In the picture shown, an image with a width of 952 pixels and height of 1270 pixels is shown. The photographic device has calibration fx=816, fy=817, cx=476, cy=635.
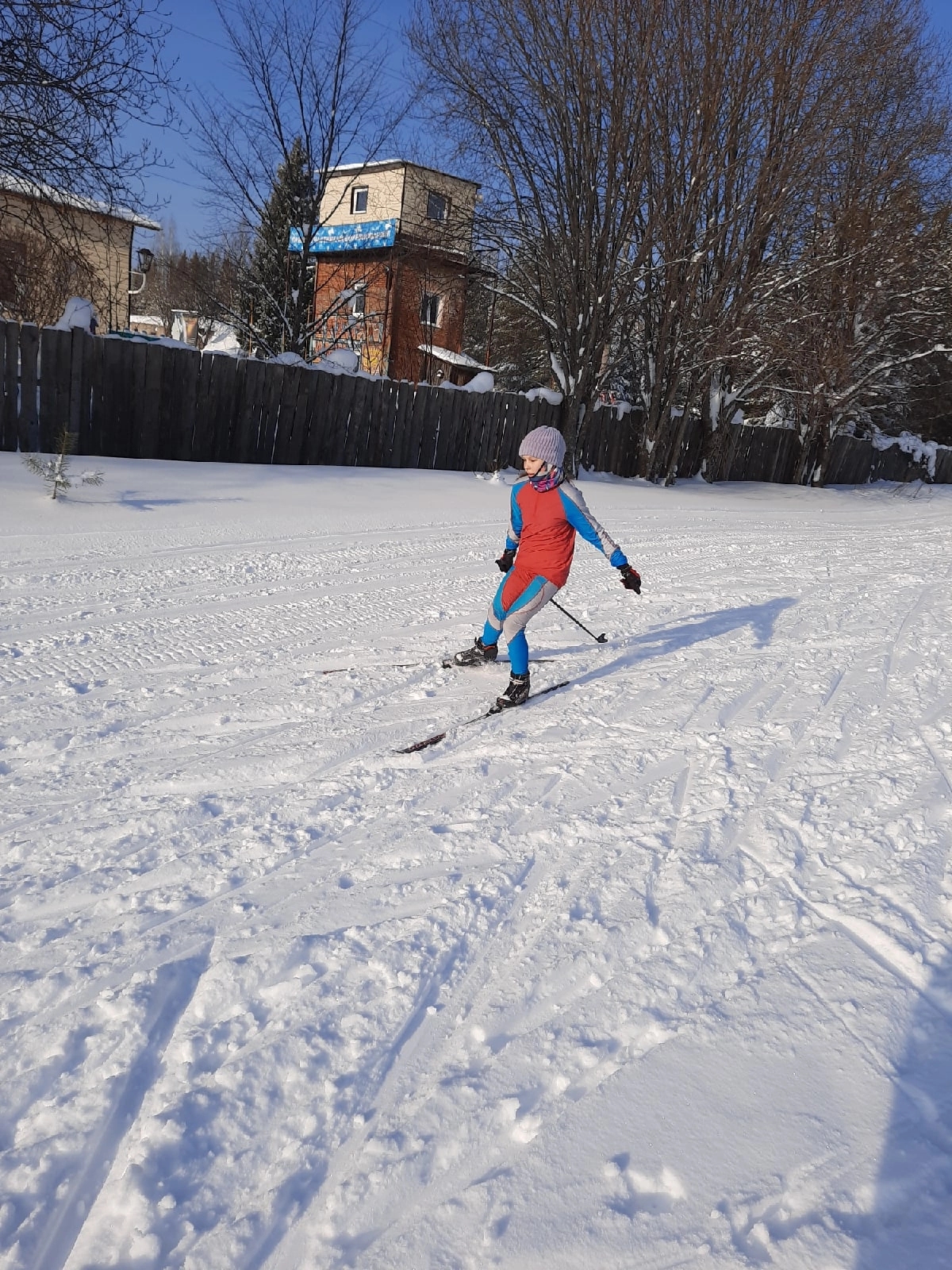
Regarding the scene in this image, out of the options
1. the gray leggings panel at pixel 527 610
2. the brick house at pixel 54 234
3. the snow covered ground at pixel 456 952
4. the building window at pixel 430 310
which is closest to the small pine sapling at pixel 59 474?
the snow covered ground at pixel 456 952

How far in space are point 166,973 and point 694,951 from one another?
173 centimetres

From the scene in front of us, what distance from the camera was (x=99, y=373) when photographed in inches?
424

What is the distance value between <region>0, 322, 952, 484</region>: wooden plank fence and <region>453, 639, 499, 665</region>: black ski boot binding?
25.4 ft

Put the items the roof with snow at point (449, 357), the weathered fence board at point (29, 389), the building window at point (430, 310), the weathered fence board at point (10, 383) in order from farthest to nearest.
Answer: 1. the roof with snow at point (449, 357)
2. the building window at point (430, 310)
3. the weathered fence board at point (29, 389)
4. the weathered fence board at point (10, 383)

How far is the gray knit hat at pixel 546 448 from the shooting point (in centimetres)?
491

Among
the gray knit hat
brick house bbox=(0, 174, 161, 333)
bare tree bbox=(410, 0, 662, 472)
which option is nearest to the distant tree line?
bare tree bbox=(410, 0, 662, 472)

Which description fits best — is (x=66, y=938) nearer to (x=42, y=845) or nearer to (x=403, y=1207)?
(x=42, y=845)

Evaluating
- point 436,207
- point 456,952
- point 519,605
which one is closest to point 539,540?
point 519,605

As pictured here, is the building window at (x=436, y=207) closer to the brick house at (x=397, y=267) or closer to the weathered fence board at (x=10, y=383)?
the brick house at (x=397, y=267)

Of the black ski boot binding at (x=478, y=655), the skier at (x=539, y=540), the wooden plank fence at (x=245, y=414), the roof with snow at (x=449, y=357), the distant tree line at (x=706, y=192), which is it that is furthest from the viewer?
the roof with snow at (x=449, y=357)

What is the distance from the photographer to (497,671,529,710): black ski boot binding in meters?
4.83

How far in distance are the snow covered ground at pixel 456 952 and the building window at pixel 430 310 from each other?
1375cm

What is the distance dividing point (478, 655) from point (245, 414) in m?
8.73

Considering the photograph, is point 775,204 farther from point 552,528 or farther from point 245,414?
point 552,528
